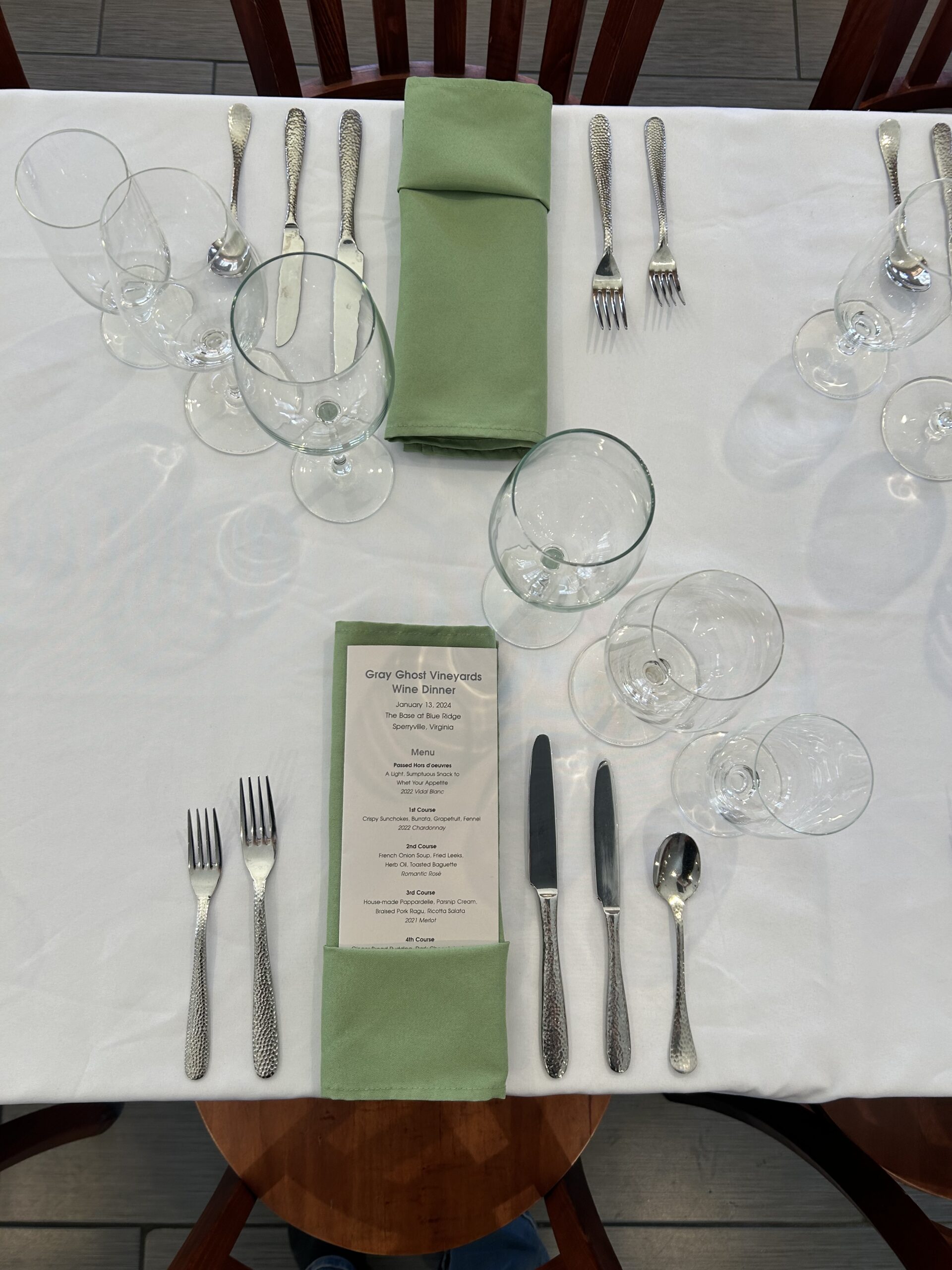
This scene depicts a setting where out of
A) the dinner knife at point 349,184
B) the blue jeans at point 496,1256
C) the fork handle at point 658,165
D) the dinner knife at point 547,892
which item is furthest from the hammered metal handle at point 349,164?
the blue jeans at point 496,1256

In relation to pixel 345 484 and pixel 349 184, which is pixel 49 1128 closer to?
pixel 345 484

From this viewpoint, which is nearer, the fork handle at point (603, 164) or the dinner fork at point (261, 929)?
the dinner fork at point (261, 929)

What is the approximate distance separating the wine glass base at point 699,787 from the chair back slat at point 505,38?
938 mm

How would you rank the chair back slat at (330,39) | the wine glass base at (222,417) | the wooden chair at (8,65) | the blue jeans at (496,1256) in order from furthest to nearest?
the blue jeans at (496,1256)
the chair back slat at (330,39)
the wooden chair at (8,65)
the wine glass base at (222,417)

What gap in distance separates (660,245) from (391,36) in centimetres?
54

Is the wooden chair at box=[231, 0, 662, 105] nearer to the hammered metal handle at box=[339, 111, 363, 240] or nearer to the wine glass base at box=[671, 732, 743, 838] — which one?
the hammered metal handle at box=[339, 111, 363, 240]

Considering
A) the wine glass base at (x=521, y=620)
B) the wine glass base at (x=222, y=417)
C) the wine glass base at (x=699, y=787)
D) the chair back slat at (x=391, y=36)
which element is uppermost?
the chair back slat at (x=391, y=36)

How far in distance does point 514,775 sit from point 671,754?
0.55 feet

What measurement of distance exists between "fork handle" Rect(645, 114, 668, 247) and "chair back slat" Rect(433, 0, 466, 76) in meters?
0.34

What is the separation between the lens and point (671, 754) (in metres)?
0.87

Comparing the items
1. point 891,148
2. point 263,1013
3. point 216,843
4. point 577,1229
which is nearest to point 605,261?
point 891,148

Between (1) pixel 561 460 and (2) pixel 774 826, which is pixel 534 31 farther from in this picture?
(2) pixel 774 826

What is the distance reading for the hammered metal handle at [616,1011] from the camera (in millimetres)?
792

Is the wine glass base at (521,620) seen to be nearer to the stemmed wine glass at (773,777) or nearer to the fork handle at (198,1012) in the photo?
the stemmed wine glass at (773,777)
